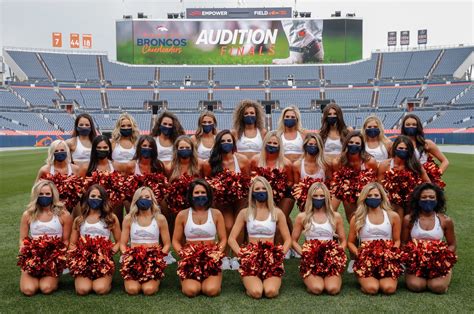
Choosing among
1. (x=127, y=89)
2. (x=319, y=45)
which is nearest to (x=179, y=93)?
(x=127, y=89)

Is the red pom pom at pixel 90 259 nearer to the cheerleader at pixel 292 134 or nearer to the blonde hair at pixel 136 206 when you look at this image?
the blonde hair at pixel 136 206

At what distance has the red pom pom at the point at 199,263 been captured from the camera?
455cm

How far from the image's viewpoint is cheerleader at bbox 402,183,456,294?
14.9 feet

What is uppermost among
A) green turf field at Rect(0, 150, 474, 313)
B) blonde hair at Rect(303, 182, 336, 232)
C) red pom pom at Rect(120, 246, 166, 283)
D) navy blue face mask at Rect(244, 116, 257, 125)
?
navy blue face mask at Rect(244, 116, 257, 125)

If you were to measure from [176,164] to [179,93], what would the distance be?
39.4m

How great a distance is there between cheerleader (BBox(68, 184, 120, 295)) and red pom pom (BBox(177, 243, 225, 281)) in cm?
68

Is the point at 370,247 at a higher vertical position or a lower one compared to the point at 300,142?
lower

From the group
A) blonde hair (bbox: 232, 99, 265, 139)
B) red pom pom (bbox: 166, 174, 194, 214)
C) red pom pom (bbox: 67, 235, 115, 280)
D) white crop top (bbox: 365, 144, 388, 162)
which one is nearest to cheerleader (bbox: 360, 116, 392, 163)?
white crop top (bbox: 365, 144, 388, 162)

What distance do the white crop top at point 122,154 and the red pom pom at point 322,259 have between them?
7.48 ft

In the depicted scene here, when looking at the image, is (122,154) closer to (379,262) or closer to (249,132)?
(249,132)

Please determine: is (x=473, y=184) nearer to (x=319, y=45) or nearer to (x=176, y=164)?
(x=176, y=164)

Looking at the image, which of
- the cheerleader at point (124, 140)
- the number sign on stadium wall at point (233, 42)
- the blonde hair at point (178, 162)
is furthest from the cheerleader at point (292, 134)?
the number sign on stadium wall at point (233, 42)

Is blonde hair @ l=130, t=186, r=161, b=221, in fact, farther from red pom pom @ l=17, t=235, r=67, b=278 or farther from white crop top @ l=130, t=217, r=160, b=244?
red pom pom @ l=17, t=235, r=67, b=278

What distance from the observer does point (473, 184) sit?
13.0 m
